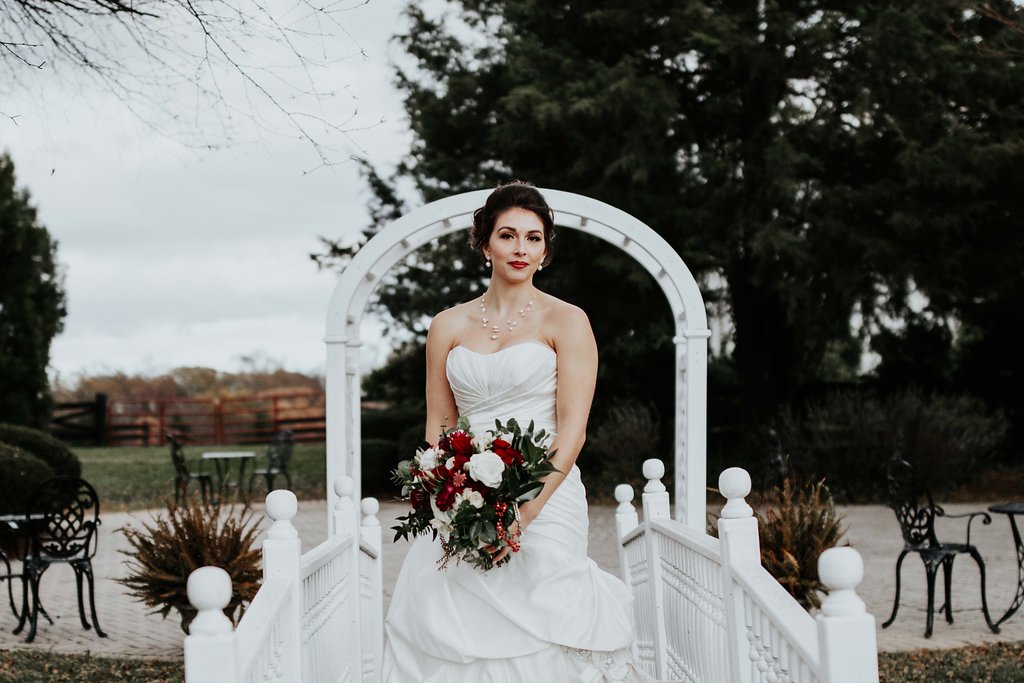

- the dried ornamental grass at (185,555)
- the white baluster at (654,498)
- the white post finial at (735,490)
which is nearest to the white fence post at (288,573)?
the white post finial at (735,490)

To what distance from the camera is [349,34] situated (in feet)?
16.4

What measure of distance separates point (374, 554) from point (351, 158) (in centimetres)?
212

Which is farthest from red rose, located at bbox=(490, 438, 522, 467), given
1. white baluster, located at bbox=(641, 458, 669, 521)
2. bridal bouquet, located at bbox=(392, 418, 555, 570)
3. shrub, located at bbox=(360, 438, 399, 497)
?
shrub, located at bbox=(360, 438, 399, 497)

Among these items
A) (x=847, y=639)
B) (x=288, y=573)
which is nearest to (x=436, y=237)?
(x=288, y=573)

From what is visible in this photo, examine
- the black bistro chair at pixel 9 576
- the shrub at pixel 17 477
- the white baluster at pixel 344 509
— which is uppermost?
the white baluster at pixel 344 509

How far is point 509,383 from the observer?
3.93 m

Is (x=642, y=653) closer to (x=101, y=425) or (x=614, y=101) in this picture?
(x=614, y=101)

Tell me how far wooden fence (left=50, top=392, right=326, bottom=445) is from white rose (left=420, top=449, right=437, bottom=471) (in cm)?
2684

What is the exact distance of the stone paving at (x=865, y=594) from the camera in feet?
25.6

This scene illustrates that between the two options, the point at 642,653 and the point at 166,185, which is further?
the point at 166,185

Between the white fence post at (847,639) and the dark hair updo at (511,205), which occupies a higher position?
the dark hair updo at (511,205)

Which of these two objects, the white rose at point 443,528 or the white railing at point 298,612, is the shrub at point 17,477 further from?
the white rose at point 443,528

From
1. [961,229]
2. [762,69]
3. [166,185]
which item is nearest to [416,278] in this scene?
[762,69]

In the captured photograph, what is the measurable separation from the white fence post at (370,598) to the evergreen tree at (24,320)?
569 inches
